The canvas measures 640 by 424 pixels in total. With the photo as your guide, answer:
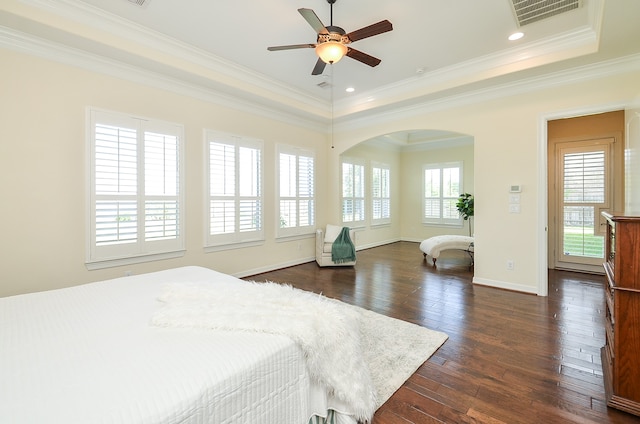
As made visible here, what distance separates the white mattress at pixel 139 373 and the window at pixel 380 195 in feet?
21.7

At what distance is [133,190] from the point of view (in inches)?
140

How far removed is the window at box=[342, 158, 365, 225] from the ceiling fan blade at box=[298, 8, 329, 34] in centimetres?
433

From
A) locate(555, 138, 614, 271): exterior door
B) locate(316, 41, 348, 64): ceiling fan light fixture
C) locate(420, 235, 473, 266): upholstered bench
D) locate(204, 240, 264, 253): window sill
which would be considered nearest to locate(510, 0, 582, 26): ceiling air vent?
locate(316, 41, 348, 64): ceiling fan light fixture

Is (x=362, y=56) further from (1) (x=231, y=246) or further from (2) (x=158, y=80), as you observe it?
(1) (x=231, y=246)

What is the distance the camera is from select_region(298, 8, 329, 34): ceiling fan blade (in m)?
2.28

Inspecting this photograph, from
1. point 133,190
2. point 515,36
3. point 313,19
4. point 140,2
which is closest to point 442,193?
point 515,36

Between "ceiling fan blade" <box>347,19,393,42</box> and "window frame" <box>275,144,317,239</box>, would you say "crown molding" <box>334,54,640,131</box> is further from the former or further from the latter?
"ceiling fan blade" <box>347,19,393,42</box>

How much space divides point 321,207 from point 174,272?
13.0ft

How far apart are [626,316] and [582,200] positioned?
420 cm

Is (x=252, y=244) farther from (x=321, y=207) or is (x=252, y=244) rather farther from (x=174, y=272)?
(x=174, y=272)

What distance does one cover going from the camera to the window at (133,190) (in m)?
3.33

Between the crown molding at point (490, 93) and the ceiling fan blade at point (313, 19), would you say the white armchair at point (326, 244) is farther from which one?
the ceiling fan blade at point (313, 19)

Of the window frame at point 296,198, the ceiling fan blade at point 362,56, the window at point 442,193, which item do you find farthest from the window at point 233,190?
the window at point 442,193

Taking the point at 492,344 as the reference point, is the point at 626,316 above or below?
above
